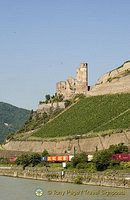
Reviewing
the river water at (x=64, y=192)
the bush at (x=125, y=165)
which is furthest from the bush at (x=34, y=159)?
the bush at (x=125, y=165)

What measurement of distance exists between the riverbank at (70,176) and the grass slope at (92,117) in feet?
61.6

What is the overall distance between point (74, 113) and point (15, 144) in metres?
15.6

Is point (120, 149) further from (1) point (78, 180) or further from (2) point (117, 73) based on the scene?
(2) point (117, 73)

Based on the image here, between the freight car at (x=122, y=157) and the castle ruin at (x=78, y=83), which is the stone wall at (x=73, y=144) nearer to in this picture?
the freight car at (x=122, y=157)

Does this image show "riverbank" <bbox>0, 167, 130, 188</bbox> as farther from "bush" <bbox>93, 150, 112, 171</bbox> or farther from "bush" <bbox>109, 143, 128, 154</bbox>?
"bush" <bbox>109, 143, 128, 154</bbox>

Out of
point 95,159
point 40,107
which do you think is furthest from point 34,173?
point 40,107

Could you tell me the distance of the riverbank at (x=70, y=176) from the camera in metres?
53.8

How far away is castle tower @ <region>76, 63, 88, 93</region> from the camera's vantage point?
118 m

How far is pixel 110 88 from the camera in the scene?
10788 cm

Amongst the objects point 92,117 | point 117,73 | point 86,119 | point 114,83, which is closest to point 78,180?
point 92,117

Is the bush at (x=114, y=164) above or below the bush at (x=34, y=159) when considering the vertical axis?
below

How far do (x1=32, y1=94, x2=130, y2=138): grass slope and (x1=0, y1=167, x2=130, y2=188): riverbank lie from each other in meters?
18.8

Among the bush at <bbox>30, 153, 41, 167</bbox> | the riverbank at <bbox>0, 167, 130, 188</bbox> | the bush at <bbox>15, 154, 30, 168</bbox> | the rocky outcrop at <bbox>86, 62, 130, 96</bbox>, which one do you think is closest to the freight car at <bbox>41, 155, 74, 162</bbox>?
the bush at <bbox>30, 153, 41, 167</bbox>

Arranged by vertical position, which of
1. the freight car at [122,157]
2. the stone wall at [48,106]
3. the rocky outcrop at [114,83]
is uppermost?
the rocky outcrop at [114,83]
